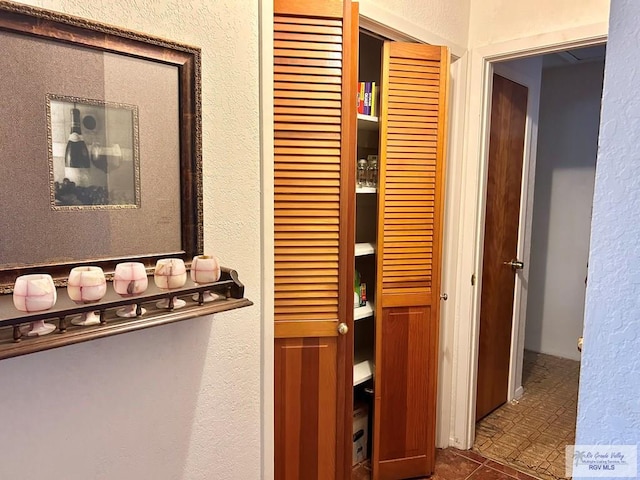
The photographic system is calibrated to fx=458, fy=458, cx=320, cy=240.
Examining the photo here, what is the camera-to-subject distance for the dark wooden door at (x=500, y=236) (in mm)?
2510

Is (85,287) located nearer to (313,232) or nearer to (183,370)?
(183,370)

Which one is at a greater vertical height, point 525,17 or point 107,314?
point 525,17

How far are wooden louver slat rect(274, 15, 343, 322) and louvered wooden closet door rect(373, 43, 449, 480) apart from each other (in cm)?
37

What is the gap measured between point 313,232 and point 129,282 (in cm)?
76

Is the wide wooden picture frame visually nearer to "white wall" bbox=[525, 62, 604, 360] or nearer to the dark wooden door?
the dark wooden door

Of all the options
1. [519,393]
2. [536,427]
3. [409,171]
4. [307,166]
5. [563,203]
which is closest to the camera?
[307,166]

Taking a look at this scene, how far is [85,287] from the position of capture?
873 millimetres

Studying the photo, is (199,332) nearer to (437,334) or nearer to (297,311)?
(297,311)

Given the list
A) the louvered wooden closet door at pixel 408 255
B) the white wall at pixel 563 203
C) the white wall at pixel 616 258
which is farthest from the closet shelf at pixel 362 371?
the white wall at pixel 563 203

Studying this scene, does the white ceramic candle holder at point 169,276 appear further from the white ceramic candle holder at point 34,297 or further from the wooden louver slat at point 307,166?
the wooden louver slat at point 307,166

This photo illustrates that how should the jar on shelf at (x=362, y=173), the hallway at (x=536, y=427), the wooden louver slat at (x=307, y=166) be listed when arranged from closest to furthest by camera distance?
1. the wooden louver slat at (x=307, y=166)
2. the jar on shelf at (x=362, y=173)
3. the hallway at (x=536, y=427)

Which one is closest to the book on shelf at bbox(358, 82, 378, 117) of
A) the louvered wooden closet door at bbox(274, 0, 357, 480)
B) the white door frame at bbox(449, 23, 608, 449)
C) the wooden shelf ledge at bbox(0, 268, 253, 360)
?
the louvered wooden closet door at bbox(274, 0, 357, 480)

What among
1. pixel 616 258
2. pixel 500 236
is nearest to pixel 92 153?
pixel 616 258

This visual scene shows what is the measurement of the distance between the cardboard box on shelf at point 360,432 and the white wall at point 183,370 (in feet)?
2.93
